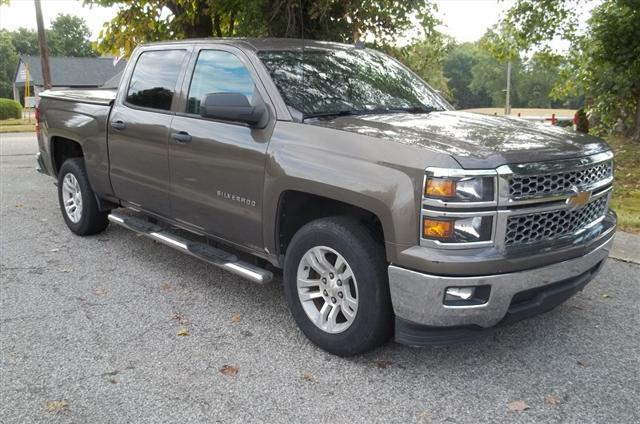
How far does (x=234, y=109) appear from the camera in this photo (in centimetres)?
384

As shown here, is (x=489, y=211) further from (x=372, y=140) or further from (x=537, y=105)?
(x=537, y=105)

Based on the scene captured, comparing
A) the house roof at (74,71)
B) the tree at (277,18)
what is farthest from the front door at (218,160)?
the house roof at (74,71)

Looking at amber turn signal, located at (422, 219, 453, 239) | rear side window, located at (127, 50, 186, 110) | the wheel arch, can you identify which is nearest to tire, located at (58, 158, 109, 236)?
rear side window, located at (127, 50, 186, 110)

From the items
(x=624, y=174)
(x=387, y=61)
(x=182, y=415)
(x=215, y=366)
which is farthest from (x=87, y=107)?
(x=624, y=174)

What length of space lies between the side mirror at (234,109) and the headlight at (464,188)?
1373 mm

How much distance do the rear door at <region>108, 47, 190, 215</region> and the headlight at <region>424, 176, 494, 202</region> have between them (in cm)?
251

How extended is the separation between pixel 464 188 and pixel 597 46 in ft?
34.2

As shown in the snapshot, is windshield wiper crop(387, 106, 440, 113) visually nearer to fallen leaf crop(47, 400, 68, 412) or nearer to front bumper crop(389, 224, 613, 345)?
front bumper crop(389, 224, 613, 345)

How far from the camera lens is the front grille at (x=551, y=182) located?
3.15m

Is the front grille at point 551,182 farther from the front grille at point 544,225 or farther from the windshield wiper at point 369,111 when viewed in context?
the windshield wiper at point 369,111

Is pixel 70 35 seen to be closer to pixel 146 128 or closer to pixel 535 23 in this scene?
pixel 535 23

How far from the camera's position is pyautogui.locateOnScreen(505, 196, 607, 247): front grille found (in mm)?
3191

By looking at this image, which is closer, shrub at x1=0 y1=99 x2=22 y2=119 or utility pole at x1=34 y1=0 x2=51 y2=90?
utility pole at x1=34 y1=0 x2=51 y2=90

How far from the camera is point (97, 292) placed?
192 inches
